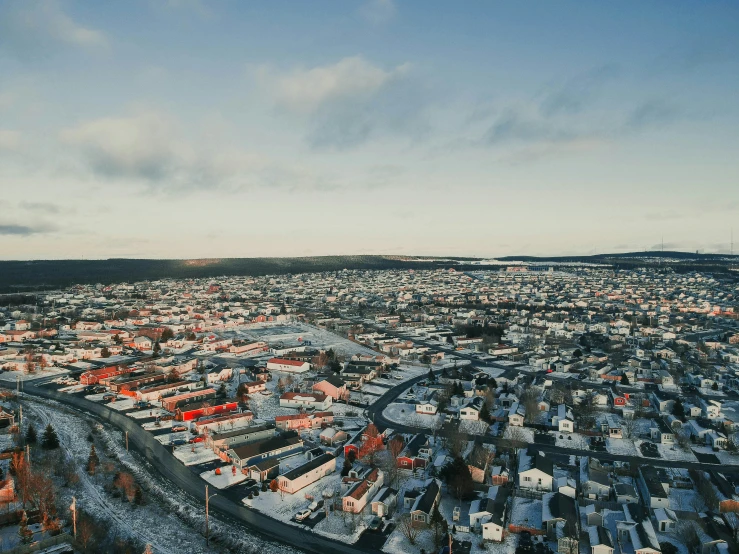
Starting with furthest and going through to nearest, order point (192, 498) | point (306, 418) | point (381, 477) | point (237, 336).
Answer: point (237, 336), point (306, 418), point (381, 477), point (192, 498)

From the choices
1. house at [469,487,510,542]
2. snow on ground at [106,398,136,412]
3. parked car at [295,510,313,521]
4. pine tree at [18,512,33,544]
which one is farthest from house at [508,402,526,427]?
snow on ground at [106,398,136,412]

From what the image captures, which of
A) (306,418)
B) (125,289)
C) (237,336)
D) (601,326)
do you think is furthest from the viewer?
(125,289)

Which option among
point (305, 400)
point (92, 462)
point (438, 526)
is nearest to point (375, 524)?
point (438, 526)

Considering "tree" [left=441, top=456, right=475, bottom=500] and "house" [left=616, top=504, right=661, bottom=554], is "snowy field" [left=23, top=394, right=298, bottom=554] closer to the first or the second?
"tree" [left=441, top=456, right=475, bottom=500]

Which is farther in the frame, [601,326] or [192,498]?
[601,326]

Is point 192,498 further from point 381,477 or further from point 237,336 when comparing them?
point 237,336

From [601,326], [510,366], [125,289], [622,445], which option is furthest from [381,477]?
[125,289]

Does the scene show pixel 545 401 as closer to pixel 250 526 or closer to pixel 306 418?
pixel 306 418
